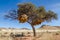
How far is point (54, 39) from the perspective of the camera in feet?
78.8

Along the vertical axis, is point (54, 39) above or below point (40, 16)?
below

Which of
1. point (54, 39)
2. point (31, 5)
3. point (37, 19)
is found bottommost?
point (54, 39)

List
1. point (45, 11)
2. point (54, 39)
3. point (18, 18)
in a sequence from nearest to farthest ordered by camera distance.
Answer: point (54, 39)
point (18, 18)
point (45, 11)

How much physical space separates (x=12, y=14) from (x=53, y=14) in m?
9.39

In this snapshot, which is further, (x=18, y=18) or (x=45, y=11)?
(x=45, y=11)

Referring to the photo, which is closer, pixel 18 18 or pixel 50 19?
pixel 18 18

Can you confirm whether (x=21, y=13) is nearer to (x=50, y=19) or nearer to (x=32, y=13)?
(x=32, y=13)

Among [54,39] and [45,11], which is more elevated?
[45,11]

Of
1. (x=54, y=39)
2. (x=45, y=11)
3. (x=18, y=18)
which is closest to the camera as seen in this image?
(x=54, y=39)

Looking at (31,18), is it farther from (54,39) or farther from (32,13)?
(54,39)

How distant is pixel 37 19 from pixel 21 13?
367 cm

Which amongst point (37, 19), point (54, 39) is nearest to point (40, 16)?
point (37, 19)

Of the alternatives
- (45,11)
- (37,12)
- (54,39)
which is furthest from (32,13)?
(54,39)

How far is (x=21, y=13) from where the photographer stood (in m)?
41.8
